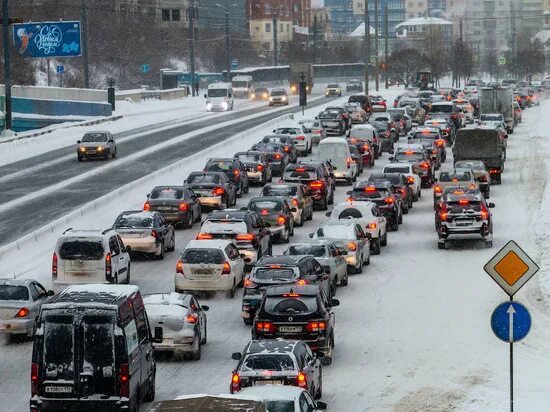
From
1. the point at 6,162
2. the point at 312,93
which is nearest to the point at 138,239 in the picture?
the point at 6,162

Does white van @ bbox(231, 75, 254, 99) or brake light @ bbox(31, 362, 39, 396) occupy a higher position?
white van @ bbox(231, 75, 254, 99)

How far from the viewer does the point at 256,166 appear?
55.3 metres

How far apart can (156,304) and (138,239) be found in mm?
11870

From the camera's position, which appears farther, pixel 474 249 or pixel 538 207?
pixel 538 207

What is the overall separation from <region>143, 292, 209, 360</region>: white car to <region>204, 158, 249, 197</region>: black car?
2499 centimetres

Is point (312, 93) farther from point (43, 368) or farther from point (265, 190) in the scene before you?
point (43, 368)

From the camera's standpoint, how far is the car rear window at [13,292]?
2789 cm

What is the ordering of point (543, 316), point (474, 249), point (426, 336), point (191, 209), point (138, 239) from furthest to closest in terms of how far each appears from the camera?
1. point (191, 209)
2. point (474, 249)
3. point (138, 239)
4. point (543, 316)
5. point (426, 336)

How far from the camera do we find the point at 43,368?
802 inches

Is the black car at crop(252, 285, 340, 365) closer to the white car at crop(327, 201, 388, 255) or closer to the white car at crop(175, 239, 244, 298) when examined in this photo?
the white car at crop(175, 239, 244, 298)

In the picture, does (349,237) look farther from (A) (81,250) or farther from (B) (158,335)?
(B) (158,335)

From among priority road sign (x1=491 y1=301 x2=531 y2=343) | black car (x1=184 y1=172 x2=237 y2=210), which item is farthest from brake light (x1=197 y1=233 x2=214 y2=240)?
priority road sign (x1=491 y1=301 x2=531 y2=343)

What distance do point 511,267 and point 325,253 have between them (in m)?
15.4

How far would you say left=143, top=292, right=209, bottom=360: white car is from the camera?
83.9 ft
